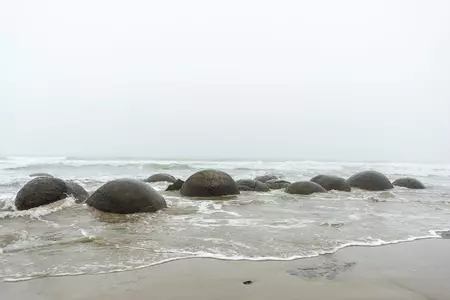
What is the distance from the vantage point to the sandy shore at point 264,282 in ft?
11.6

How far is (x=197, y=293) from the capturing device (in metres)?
3.57

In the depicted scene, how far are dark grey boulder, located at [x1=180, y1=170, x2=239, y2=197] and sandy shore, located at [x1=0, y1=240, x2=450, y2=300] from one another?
6.71 meters

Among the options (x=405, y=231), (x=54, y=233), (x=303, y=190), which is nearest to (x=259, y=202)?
(x=303, y=190)

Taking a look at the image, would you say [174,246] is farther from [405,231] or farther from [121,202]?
[405,231]

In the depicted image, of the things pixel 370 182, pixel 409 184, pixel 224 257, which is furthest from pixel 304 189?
pixel 224 257

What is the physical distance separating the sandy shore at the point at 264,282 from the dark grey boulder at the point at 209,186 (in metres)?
6.71

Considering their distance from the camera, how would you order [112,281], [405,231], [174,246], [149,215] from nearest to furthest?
[112,281] < [174,246] < [405,231] < [149,215]

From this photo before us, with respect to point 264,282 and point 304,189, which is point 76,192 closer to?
point 304,189

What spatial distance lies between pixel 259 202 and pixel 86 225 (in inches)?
193

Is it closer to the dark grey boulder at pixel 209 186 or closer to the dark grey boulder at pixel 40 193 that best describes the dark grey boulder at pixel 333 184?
the dark grey boulder at pixel 209 186

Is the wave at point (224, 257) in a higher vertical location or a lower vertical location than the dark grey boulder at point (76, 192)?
lower

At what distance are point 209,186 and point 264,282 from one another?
7641mm

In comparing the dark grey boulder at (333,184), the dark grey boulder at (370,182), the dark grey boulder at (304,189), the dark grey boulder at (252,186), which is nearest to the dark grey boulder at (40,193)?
the dark grey boulder at (252,186)

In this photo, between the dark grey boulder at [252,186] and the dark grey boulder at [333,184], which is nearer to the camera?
the dark grey boulder at [252,186]
